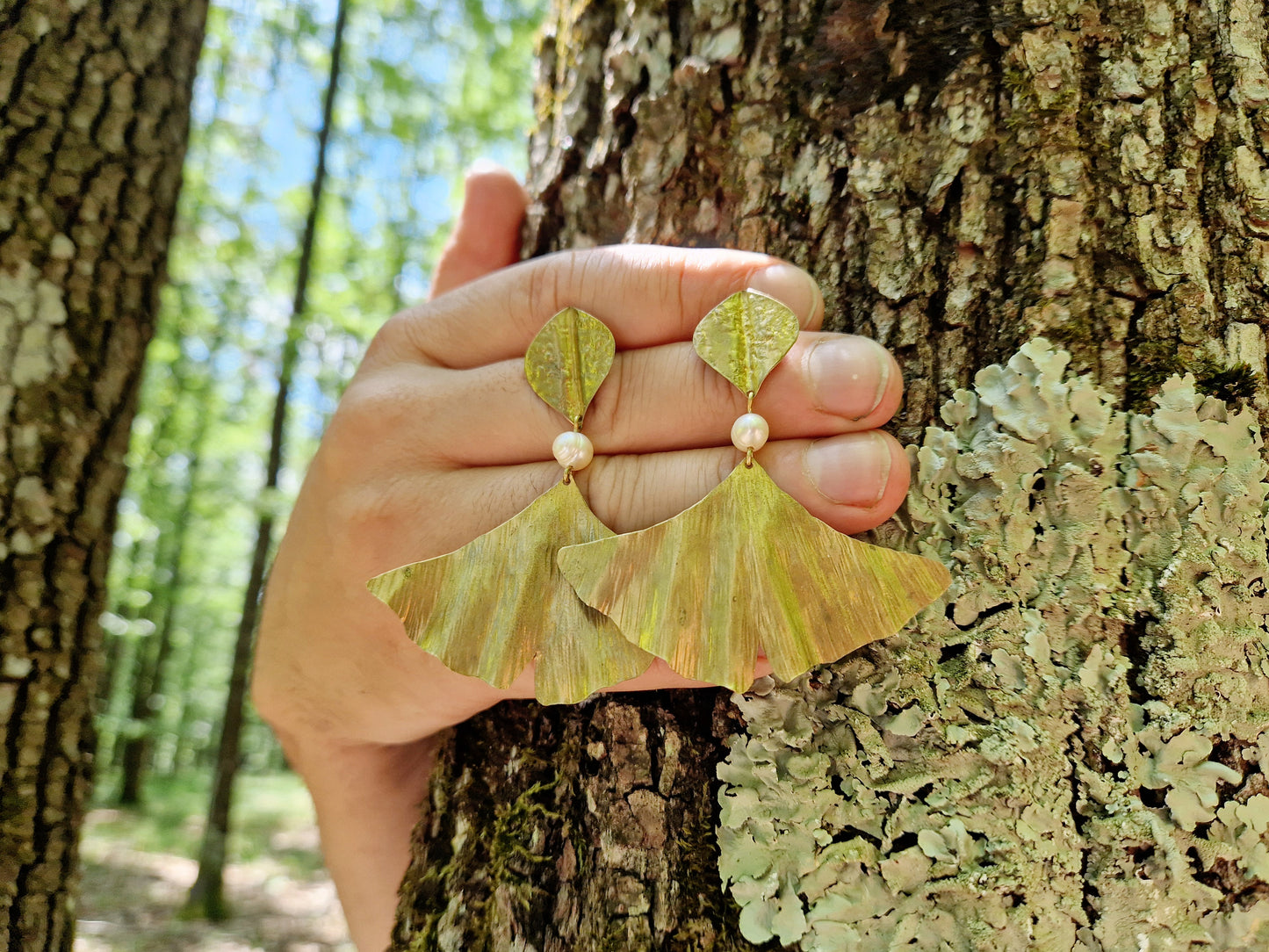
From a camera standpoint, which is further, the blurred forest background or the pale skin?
the blurred forest background

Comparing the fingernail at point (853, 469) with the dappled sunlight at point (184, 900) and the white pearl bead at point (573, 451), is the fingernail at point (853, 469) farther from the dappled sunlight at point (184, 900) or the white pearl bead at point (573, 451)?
the dappled sunlight at point (184, 900)

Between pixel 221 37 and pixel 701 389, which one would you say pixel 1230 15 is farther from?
→ pixel 221 37

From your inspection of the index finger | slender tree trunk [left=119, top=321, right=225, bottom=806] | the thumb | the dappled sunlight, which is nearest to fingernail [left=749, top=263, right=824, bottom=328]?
the index finger

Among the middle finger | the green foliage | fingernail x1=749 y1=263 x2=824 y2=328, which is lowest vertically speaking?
the green foliage

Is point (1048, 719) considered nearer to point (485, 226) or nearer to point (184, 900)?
point (485, 226)

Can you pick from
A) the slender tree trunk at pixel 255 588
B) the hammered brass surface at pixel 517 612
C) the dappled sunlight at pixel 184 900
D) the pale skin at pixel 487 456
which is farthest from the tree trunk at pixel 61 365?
the dappled sunlight at pixel 184 900

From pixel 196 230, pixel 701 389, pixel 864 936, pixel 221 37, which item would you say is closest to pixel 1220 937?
pixel 864 936

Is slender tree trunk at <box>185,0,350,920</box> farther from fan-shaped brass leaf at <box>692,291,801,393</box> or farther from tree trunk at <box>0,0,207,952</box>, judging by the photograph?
fan-shaped brass leaf at <box>692,291,801,393</box>
